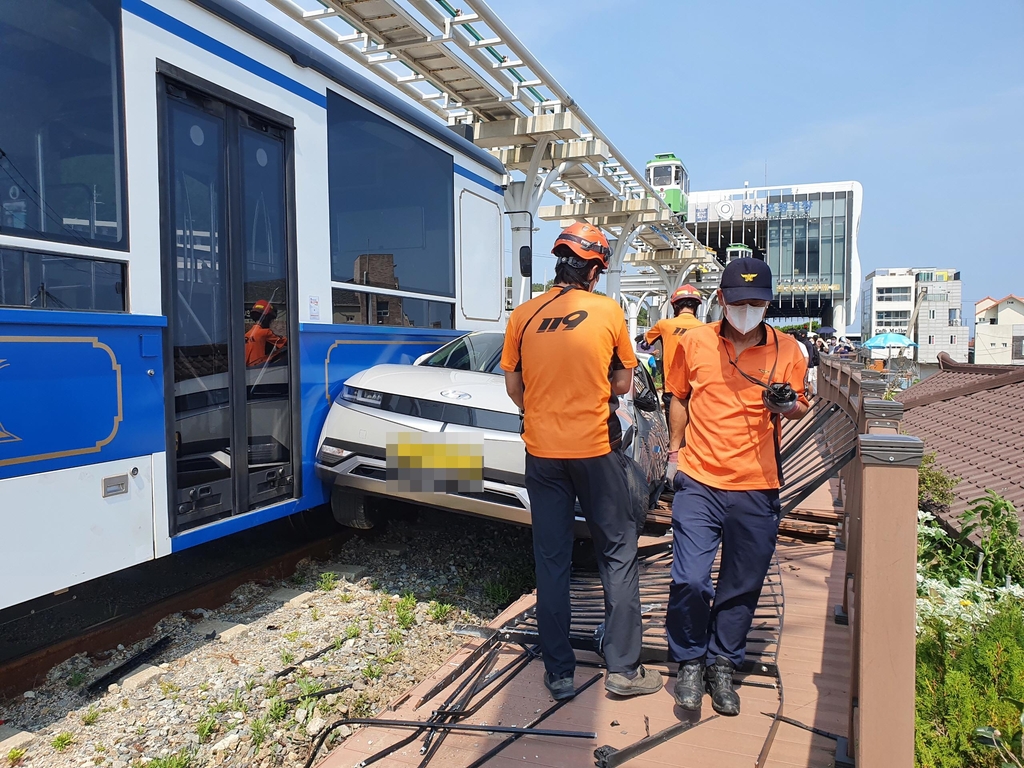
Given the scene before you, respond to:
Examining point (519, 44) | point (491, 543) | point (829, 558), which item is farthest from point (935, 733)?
point (519, 44)

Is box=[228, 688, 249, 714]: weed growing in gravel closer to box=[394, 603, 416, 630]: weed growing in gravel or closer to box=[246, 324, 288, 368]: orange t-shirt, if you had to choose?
box=[394, 603, 416, 630]: weed growing in gravel

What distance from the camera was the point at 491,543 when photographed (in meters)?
6.11

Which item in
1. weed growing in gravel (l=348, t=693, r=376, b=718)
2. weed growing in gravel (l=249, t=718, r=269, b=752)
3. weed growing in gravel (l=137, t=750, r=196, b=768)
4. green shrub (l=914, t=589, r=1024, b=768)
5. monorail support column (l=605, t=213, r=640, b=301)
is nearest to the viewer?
green shrub (l=914, t=589, r=1024, b=768)

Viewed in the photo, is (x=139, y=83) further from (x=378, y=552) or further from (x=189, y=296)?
(x=378, y=552)

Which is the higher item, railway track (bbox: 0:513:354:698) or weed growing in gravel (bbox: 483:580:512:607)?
railway track (bbox: 0:513:354:698)

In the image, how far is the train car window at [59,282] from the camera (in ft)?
9.96

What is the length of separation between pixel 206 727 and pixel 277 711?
30 cm

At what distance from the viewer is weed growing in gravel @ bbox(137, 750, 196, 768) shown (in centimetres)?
291

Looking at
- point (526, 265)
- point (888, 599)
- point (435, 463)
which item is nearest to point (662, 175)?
point (526, 265)

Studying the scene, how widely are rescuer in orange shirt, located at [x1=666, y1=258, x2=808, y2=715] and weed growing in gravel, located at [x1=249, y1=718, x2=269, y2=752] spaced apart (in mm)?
1740

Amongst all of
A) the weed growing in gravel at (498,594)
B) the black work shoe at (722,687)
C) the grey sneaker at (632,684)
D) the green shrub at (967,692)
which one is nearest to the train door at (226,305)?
the weed growing in gravel at (498,594)

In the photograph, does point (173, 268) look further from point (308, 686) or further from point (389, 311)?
point (308, 686)

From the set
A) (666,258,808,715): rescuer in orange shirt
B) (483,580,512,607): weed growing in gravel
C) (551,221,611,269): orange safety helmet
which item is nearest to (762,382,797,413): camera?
(666,258,808,715): rescuer in orange shirt

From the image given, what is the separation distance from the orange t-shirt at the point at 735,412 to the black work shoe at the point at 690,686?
0.74 m
